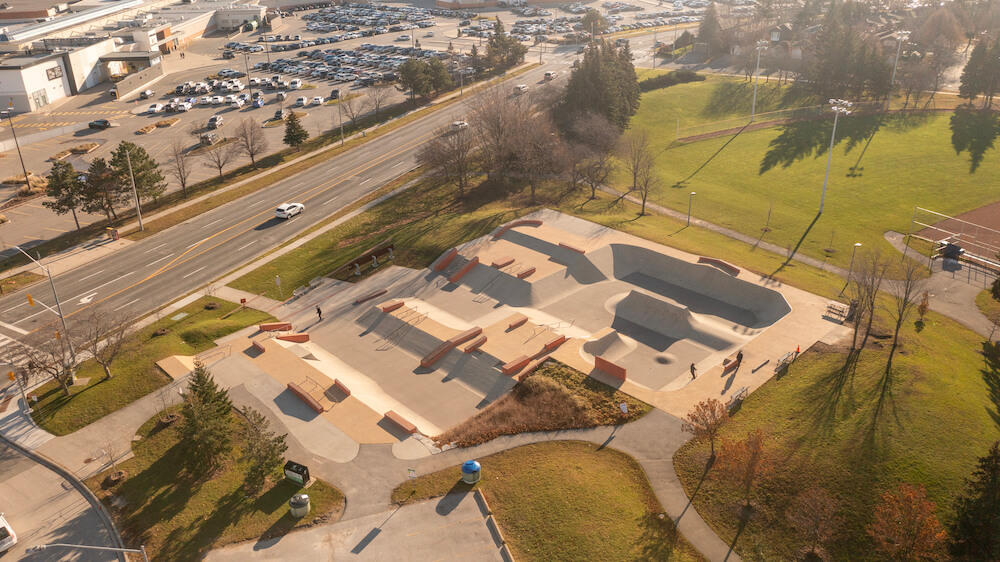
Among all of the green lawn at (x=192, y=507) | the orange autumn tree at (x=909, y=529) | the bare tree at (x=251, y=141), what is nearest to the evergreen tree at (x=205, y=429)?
the green lawn at (x=192, y=507)

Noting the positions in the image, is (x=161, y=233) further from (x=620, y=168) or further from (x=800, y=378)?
(x=800, y=378)

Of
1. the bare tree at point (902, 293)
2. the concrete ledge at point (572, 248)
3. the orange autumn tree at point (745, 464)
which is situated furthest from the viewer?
the concrete ledge at point (572, 248)

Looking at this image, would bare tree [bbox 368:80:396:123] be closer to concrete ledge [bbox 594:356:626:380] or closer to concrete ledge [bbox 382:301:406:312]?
concrete ledge [bbox 382:301:406:312]

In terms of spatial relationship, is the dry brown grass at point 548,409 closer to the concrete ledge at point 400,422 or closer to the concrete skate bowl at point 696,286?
the concrete ledge at point 400,422

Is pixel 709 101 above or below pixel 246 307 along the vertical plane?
above

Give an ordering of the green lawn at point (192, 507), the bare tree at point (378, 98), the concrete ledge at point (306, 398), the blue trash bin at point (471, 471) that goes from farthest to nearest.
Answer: the bare tree at point (378, 98) < the concrete ledge at point (306, 398) < the blue trash bin at point (471, 471) < the green lawn at point (192, 507)

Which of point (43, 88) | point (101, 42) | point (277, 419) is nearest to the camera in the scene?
point (277, 419)

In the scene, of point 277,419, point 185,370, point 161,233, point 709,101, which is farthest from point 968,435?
point 709,101
